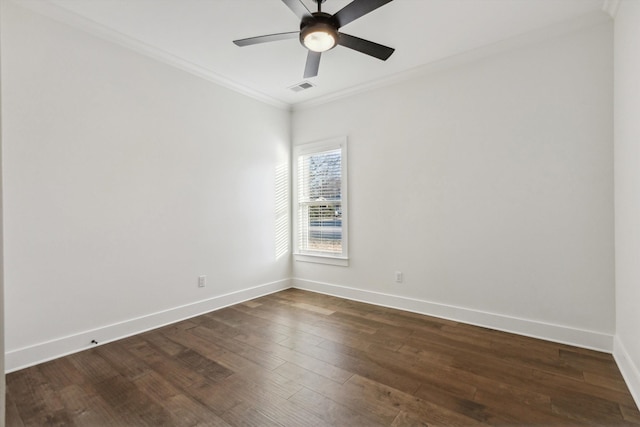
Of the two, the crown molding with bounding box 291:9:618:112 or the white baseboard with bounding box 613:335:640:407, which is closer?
the white baseboard with bounding box 613:335:640:407

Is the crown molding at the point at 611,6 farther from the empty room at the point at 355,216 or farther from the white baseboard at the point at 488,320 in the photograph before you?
the white baseboard at the point at 488,320

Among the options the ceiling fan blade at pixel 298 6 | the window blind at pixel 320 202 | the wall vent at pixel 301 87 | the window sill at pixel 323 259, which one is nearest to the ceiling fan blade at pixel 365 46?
the ceiling fan blade at pixel 298 6

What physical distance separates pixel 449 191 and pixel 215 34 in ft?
9.04

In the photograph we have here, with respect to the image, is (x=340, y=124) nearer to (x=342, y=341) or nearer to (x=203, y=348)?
(x=342, y=341)

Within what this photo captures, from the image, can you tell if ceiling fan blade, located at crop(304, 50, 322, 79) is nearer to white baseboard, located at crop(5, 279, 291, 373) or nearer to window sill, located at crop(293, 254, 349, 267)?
window sill, located at crop(293, 254, 349, 267)

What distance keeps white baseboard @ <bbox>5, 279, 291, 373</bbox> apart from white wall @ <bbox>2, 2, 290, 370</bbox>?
0.03ft

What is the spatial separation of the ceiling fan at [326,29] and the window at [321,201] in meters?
1.73

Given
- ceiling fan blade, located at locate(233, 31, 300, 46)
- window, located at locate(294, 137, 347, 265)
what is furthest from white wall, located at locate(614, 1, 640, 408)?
window, located at locate(294, 137, 347, 265)

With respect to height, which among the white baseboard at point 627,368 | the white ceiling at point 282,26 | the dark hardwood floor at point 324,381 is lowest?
the dark hardwood floor at point 324,381

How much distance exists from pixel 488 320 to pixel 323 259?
2.10 metres

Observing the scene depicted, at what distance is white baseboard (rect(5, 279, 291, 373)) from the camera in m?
2.46

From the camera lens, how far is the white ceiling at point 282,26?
2557mm

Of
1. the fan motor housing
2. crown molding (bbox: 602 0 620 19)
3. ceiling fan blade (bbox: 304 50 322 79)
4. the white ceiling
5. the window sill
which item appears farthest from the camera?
the window sill

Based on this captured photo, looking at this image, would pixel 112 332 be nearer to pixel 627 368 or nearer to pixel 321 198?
pixel 321 198
